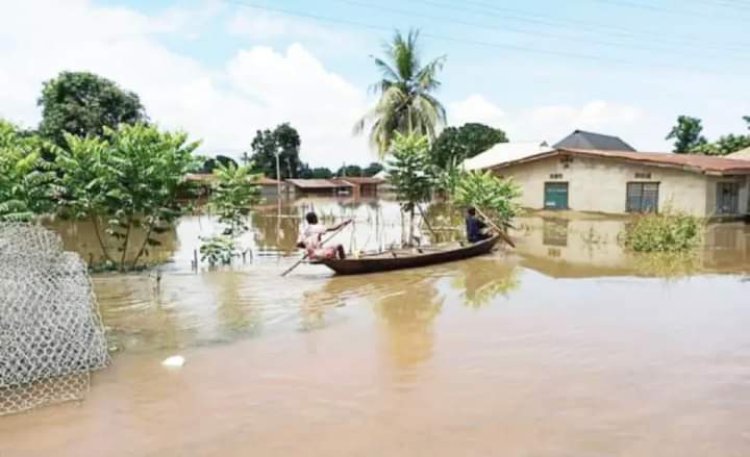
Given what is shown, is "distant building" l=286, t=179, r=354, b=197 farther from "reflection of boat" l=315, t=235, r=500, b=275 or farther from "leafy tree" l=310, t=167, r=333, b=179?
"reflection of boat" l=315, t=235, r=500, b=275

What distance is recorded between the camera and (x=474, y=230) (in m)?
17.5

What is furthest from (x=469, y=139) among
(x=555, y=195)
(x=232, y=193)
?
(x=232, y=193)

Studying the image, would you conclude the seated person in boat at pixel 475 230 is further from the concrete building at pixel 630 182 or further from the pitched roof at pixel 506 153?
the pitched roof at pixel 506 153

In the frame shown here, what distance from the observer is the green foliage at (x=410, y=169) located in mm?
19203

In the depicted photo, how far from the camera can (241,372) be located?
7.31 metres

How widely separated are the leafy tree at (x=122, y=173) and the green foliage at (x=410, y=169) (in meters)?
7.37

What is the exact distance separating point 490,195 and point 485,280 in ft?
29.3

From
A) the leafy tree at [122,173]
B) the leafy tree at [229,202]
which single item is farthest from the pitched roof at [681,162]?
the leafy tree at [122,173]

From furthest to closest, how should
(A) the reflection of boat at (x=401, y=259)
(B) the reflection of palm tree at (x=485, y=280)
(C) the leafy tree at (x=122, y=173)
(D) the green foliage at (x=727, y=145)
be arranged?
1. (D) the green foliage at (x=727, y=145)
2. (A) the reflection of boat at (x=401, y=259)
3. (C) the leafy tree at (x=122, y=173)
4. (B) the reflection of palm tree at (x=485, y=280)

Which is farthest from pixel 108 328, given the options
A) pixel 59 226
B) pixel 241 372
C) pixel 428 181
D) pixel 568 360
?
pixel 59 226

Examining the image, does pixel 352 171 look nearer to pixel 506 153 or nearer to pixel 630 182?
pixel 506 153

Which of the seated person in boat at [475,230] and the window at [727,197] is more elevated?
the window at [727,197]

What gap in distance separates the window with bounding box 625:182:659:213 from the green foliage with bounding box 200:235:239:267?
59.2 feet

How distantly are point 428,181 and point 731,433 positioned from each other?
14.6m
